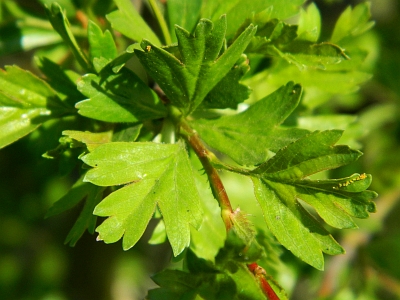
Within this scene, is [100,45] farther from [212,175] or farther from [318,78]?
[318,78]

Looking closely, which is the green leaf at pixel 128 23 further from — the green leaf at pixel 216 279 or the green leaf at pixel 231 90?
the green leaf at pixel 216 279

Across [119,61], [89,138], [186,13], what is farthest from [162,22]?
[89,138]

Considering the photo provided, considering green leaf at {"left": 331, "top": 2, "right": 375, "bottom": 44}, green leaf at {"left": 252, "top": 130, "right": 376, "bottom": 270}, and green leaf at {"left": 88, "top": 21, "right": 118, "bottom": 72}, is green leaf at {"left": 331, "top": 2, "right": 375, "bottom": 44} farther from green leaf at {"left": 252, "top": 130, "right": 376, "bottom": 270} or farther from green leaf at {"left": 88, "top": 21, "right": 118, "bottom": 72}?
green leaf at {"left": 88, "top": 21, "right": 118, "bottom": 72}

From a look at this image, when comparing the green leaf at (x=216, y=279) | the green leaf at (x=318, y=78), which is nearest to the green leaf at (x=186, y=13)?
the green leaf at (x=318, y=78)

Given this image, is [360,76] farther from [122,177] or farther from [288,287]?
[288,287]

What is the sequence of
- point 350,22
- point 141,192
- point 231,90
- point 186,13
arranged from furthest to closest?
point 350,22
point 186,13
point 231,90
point 141,192

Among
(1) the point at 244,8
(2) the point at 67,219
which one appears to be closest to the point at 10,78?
(1) the point at 244,8

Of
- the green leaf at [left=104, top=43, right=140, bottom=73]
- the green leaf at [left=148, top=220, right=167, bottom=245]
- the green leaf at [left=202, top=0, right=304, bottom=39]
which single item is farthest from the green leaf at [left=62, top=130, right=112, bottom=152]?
the green leaf at [left=202, top=0, right=304, bottom=39]
